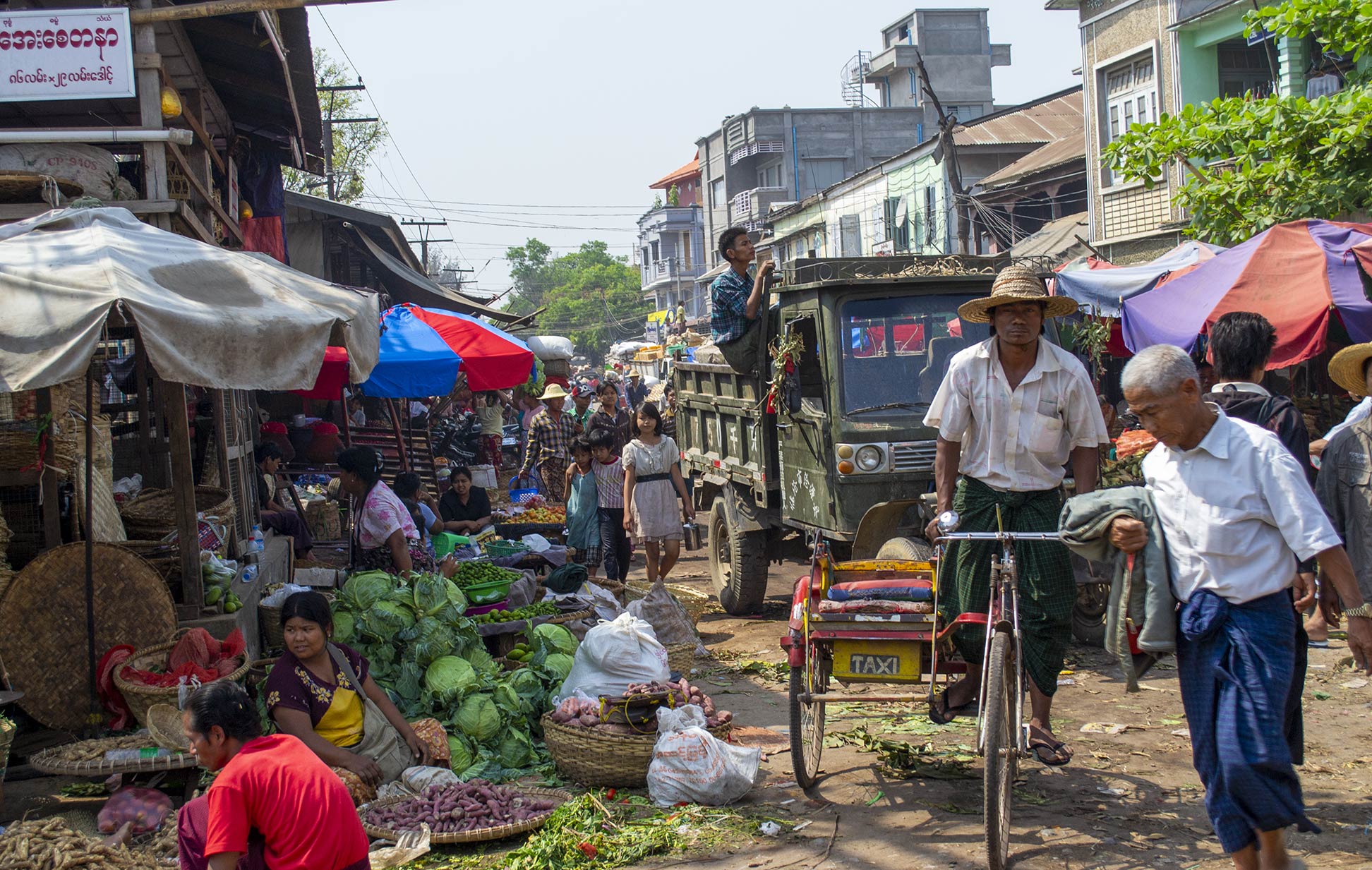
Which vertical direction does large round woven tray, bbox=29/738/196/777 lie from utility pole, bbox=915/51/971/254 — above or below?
below

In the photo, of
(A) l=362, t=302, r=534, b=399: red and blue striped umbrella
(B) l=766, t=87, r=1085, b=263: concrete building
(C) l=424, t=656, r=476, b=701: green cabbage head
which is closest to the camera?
(C) l=424, t=656, r=476, b=701: green cabbage head

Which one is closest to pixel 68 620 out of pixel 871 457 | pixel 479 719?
pixel 479 719

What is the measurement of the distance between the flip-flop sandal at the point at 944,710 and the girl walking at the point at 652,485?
16.1 feet

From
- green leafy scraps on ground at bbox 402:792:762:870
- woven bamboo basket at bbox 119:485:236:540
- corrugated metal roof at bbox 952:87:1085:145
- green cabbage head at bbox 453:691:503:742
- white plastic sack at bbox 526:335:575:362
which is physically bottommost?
green leafy scraps on ground at bbox 402:792:762:870

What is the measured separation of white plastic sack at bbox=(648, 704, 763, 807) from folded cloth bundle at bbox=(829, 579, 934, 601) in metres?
0.92

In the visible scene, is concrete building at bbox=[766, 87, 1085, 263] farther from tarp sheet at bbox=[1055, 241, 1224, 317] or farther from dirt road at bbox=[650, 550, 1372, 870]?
dirt road at bbox=[650, 550, 1372, 870]

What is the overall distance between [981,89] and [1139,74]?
29.0m

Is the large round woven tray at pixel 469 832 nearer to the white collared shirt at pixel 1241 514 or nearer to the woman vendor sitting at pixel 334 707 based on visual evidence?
the woman vendor sitting at pixel 334 707

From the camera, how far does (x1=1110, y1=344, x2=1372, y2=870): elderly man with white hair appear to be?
3459mm

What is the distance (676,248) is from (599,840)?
231 ft

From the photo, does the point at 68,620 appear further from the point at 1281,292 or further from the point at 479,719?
the point at 1281,292

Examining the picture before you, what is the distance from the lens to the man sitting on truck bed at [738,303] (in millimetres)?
8680

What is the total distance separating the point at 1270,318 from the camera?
361 inches

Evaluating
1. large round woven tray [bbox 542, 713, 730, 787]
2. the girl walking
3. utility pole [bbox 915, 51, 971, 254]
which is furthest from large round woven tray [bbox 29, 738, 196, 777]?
utility pole [bbox 915, 51, 971, 254]
